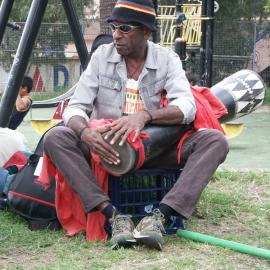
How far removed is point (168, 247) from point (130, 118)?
68 centimetres

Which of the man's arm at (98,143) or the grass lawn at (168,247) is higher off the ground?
the man's arm at (98,143)

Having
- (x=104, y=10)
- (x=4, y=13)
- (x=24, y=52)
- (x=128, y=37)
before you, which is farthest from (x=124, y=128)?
(x=104, y=10)

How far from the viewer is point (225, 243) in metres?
3.35

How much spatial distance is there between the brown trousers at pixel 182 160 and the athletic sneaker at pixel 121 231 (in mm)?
124

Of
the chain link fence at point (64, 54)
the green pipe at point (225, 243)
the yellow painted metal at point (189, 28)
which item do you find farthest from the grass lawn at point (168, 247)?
the chain link fence at point (64, 54)

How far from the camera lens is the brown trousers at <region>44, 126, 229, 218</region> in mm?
3383

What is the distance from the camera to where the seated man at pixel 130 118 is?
3379mm

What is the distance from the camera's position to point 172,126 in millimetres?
3598

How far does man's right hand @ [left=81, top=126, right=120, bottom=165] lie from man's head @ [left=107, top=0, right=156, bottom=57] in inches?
22.6

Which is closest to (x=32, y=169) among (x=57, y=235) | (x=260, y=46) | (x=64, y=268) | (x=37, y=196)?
(x=37, y=196)

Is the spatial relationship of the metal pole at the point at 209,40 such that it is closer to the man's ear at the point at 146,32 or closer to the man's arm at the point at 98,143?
the man's ear at the point at 146,32

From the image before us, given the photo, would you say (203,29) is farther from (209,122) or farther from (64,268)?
(64,268)

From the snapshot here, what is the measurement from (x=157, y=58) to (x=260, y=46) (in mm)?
13402

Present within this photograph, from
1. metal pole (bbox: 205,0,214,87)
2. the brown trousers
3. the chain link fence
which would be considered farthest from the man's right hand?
the chain link fence
